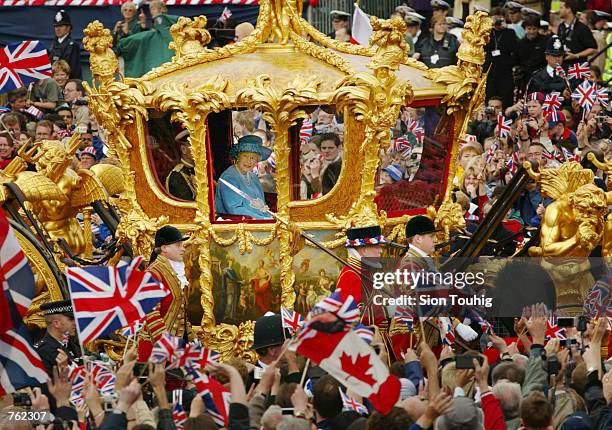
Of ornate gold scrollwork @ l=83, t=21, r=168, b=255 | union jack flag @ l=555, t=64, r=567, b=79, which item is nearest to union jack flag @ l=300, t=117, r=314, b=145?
ornate gold scrollwork @ l=83, t=21, r=168, b=255

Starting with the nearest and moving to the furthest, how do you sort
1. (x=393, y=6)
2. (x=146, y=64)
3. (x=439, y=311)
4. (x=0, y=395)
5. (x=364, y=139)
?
(x=0, y=395) → (x=439, y=311) → (x=364, y=139) → (x=146, y=64) → (x=393, y=6)

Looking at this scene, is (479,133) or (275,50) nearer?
(275,50)

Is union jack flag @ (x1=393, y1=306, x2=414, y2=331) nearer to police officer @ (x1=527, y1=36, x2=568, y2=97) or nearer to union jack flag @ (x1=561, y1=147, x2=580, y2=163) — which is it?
union jack flag @ (x1=561, y1=147, x2=580, y2=163)

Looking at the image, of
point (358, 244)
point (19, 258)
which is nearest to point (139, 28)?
point (358, 244)

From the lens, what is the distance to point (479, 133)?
27.0m

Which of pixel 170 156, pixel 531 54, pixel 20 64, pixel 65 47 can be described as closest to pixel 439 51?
pixel 531 54

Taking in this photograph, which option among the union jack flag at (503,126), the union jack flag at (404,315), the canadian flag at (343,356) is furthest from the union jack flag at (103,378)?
the union jack flag at (503,126)

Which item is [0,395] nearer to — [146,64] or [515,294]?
[515,294]

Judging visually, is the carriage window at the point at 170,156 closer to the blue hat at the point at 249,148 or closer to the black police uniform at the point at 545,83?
the blue hat at the point at 249,148

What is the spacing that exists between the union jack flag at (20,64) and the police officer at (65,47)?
6.46 meters

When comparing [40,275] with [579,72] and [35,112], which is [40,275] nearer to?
[35,112]

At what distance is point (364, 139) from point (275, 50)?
1.41m

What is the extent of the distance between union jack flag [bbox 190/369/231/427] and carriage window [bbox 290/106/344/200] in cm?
582

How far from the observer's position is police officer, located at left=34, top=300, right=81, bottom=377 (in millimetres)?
17844
